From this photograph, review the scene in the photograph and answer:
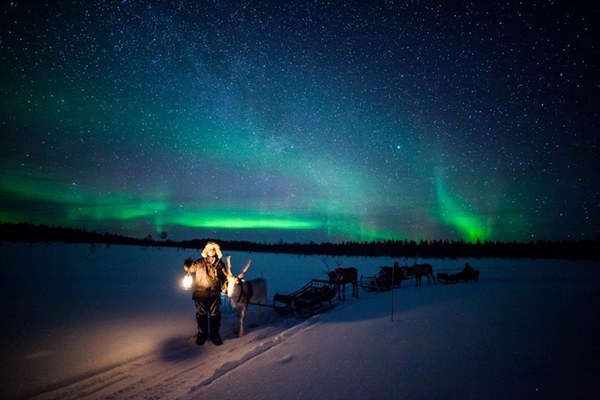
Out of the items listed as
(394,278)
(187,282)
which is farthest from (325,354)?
(394,278)

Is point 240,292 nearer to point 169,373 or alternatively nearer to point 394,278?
point 169,373

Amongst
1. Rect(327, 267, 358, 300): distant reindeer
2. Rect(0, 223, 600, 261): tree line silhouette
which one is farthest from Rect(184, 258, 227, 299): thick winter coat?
Rect(0, 223, 600, 261): tree line silhouette

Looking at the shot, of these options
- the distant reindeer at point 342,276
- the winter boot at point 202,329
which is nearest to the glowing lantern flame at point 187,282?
the winter boot at point 202,329

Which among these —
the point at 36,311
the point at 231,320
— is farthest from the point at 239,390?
the point at 36,311

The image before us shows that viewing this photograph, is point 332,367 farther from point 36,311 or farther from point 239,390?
point 36,311

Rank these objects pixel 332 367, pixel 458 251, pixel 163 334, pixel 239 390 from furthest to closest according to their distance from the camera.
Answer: pixel 458 251
pixel 163 334
pixel 332 367
pixel 239 390

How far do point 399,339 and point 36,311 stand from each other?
13.2 m

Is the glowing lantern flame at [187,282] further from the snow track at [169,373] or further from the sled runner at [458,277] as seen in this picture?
the sled runner at [458,277]

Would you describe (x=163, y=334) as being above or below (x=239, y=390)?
below

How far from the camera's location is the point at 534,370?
482 cm

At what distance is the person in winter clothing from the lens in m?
7.84

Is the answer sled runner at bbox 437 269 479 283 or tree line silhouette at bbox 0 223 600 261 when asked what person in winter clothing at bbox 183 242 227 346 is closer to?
sled runner at bbox 437 269 479 283

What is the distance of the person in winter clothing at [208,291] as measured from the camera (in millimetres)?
7840

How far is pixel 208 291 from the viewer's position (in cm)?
785
